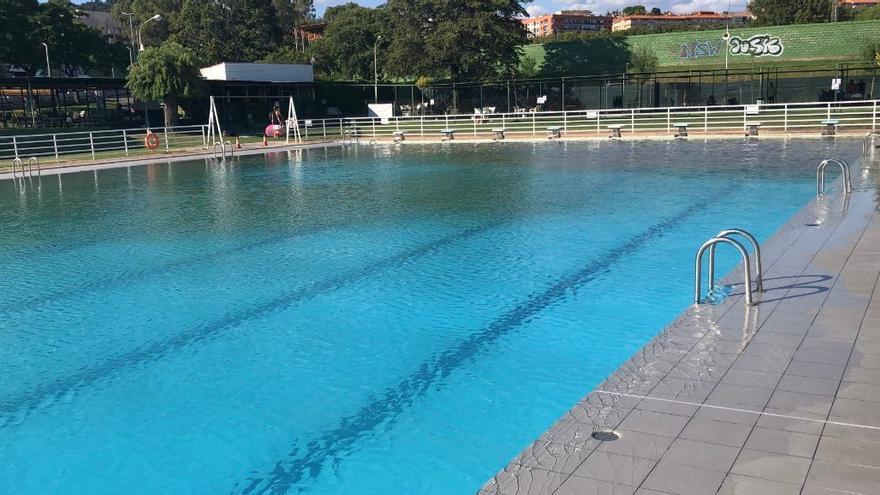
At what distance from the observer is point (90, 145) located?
33.6m

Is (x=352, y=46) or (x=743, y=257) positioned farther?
(x=352, y=46)

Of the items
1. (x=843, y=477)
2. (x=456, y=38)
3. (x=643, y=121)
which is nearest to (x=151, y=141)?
(x=643, y=121)

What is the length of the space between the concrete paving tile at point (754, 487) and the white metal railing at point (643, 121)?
28.9 m

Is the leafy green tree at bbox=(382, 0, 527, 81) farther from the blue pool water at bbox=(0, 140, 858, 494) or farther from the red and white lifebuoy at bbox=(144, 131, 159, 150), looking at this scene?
the blue pool water at bbox=(0, 140, 858, 494)

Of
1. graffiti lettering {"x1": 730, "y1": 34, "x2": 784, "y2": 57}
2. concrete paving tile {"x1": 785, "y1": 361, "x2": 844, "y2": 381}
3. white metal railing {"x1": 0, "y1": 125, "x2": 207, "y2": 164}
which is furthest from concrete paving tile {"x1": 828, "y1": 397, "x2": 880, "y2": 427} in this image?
graffiti lettering {"x1": 730, "y1": 34, "x2": 784, "y2": 57}

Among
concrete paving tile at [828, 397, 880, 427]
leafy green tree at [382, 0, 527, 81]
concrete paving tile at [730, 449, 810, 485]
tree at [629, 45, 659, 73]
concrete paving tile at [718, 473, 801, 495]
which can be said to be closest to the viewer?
concrete paving tile at [718, 473, 801, 495]

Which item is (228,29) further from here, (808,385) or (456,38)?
(808,385)

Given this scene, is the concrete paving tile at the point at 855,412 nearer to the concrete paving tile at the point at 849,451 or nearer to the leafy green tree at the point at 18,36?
the concrete paving tile at the point at 849,451

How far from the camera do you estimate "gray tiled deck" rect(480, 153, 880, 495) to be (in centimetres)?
418

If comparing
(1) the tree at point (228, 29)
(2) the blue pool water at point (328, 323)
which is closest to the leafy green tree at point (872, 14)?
(2) the blue pool water at point (328, 323)

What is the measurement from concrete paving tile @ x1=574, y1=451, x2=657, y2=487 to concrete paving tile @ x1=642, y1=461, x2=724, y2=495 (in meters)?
0.06

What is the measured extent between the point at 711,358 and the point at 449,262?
5.97 m

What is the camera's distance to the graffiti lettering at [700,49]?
5078 centimetres

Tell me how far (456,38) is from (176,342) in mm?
43654
